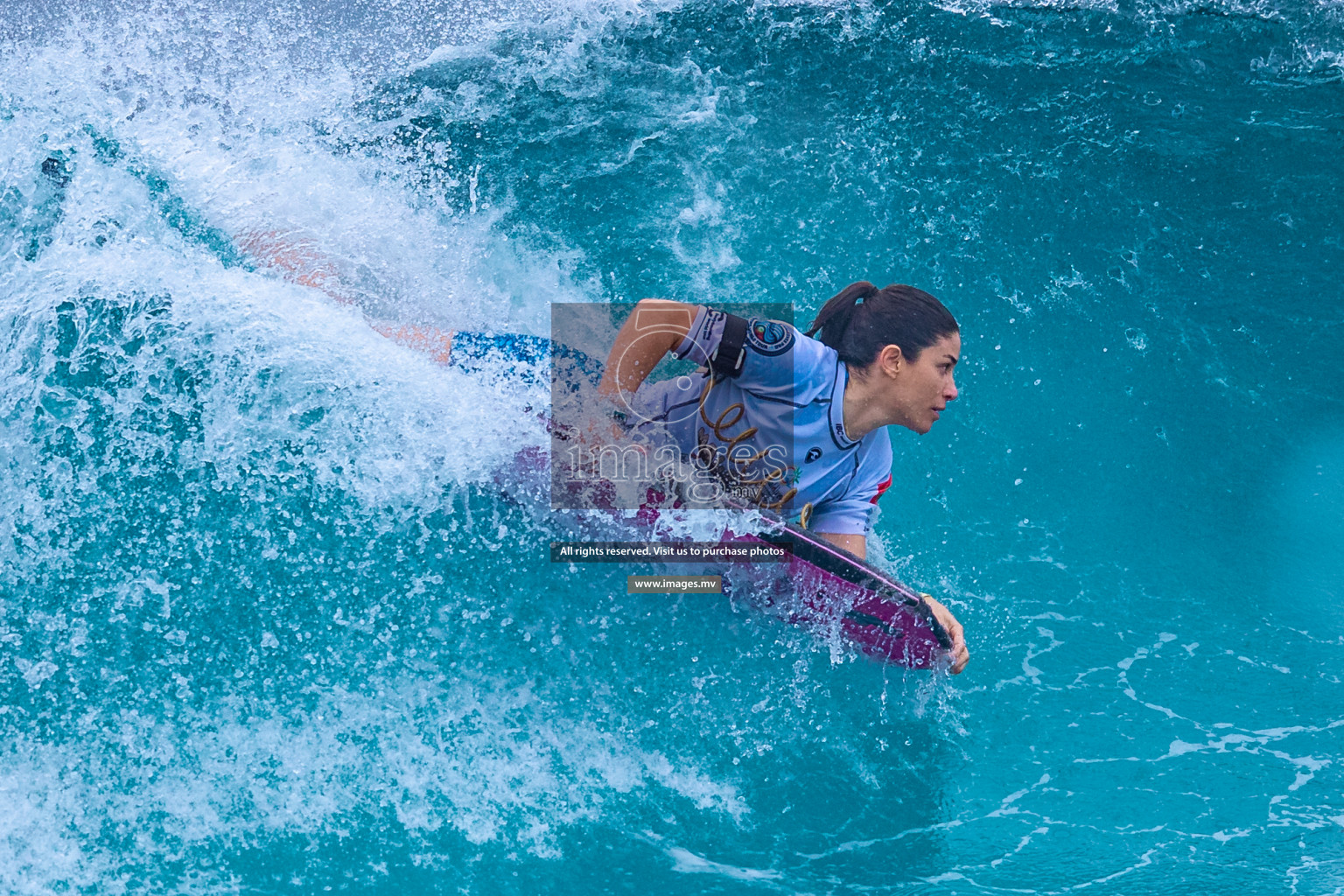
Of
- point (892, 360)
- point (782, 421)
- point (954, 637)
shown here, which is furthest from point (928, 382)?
point (954, 637)

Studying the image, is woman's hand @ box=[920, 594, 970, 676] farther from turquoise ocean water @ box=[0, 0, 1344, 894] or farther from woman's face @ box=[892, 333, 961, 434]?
woman's face @ box=[892, 333, 961, 434]

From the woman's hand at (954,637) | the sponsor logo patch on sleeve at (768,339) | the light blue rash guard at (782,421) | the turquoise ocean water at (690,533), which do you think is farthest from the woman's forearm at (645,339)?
the woman's hand at (954,637)

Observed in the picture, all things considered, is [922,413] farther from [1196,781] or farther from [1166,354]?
[1166,354]

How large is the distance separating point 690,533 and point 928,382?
0.79 meters

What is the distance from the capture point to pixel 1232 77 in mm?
5027

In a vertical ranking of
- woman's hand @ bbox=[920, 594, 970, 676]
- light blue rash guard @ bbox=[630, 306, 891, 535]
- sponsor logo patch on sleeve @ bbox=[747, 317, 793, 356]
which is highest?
sponsor logo patch on sleeve @ bbox=[747, 317, 793, 356]

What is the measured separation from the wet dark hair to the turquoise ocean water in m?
0.90

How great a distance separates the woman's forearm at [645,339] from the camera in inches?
111

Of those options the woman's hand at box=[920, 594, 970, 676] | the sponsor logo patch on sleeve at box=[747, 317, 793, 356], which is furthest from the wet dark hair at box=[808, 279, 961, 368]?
the woman's hand at box=[920, 594, 970, 676]

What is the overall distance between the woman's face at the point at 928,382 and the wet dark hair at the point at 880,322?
2 cm

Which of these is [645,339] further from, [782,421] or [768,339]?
[782,421]

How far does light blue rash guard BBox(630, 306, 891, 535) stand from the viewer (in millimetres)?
2875

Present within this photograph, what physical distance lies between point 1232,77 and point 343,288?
13.7 ft

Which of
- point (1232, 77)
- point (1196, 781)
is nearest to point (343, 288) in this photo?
point (1196, 781)
